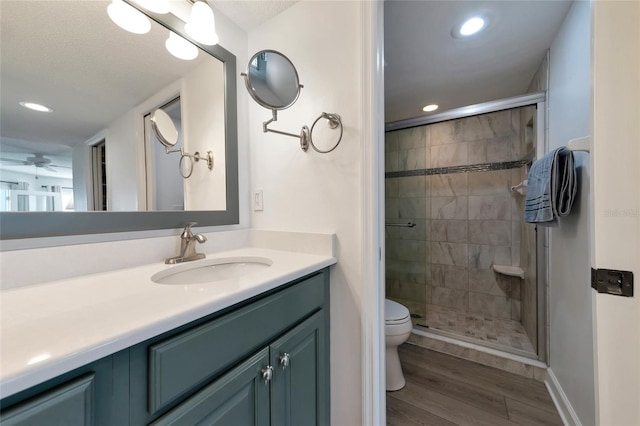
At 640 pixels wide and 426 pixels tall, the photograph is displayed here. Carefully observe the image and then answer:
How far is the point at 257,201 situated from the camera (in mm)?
1330

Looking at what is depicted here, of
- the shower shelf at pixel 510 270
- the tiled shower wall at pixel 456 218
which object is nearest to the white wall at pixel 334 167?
the tiled shower wall at pixel 456 218

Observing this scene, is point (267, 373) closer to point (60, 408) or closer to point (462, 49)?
point (60, 408)

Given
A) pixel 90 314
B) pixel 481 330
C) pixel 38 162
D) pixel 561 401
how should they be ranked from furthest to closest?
pixel 481 330 < pixel 561 401 < pixel 38 162 < pixel 90 314

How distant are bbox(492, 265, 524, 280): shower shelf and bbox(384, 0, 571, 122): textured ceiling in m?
1.59

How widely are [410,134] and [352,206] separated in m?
1.85

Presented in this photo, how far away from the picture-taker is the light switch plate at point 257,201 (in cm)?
132

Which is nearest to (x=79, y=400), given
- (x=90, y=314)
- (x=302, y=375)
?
(x=90, y=314)

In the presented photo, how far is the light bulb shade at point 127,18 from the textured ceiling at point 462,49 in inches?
44.6

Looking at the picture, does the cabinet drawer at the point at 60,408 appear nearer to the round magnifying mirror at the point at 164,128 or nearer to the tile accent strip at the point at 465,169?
the round magnifying mirror at the point at 164,128

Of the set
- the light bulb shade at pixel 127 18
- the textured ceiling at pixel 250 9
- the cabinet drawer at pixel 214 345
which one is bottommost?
the cabinet drawer at pixel 214 345

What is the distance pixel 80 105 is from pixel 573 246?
2184 millimetres

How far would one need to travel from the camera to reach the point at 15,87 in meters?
0.71

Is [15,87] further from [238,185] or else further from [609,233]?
[609,233]

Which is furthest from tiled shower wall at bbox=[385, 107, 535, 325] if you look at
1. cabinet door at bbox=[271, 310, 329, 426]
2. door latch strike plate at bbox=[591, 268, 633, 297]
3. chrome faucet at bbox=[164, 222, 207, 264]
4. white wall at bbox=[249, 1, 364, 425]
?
chrome faucet at bbox=[164, 222, 207, 264]
